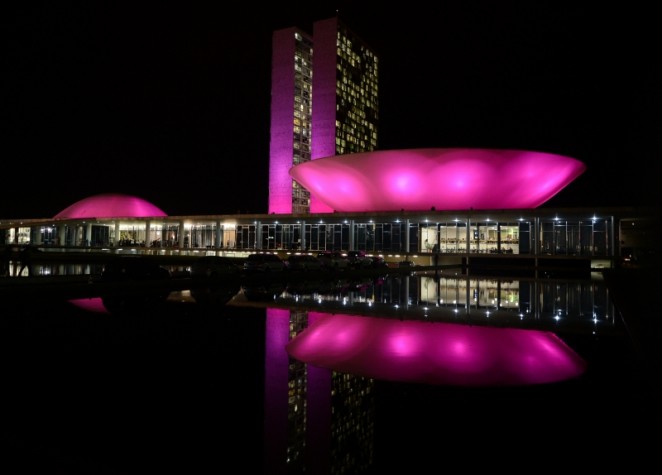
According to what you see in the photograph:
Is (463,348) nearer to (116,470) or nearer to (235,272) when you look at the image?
(116,470)

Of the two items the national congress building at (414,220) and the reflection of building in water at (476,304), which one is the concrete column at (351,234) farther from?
the reflection of building in water at (476,304)

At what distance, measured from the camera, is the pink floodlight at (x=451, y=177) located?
145ft

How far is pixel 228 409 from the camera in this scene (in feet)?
19.0

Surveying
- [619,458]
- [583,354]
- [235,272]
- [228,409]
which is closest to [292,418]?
[228,409]

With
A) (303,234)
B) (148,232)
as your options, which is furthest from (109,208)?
(303,234)

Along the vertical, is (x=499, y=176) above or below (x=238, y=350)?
above

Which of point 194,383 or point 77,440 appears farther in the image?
point 194,383

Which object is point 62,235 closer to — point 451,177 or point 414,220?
point 414,220

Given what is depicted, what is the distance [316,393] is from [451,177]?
133 ft

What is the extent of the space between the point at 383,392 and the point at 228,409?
1798 mm

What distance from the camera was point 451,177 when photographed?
45.0 m

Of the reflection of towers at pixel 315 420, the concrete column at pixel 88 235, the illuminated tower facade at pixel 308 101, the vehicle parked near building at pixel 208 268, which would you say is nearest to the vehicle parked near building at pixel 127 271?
the vehicle parked near building at pixel 208 268

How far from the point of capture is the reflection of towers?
459cm

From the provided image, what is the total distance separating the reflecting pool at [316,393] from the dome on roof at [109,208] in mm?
71549
